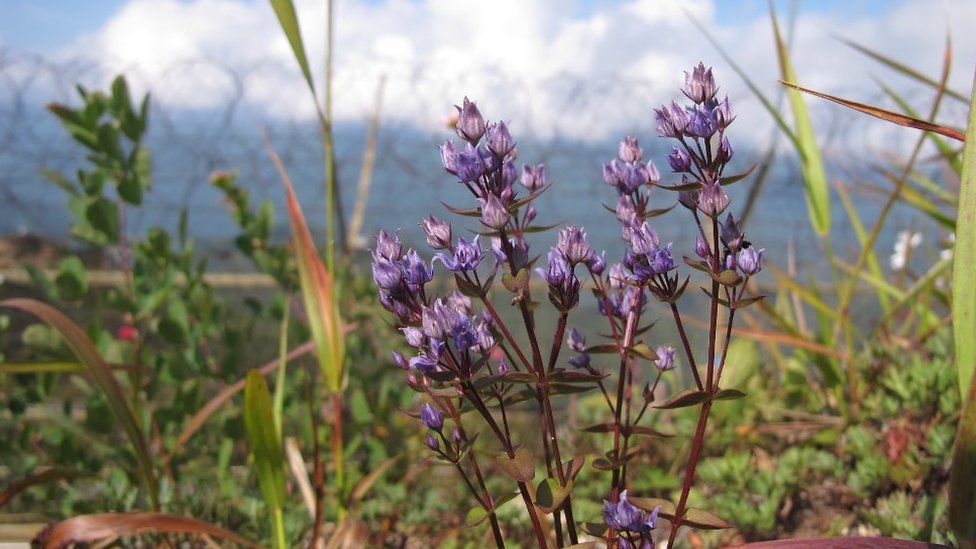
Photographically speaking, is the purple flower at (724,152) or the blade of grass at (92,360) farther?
the blade of grass at (92,360)

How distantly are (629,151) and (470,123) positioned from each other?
0.26 m

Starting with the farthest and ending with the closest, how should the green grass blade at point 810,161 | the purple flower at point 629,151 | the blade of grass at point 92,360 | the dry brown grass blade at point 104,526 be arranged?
the green grass blade at point 810,161 < the blade of grass at point 92,360 < the dry brown grass blade at point 104,526 < the purple flower at point 629,151

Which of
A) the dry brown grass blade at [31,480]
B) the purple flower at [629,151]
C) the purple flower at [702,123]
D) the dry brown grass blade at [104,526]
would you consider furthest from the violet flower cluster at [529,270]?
the dry brown grass blade at [31,480]

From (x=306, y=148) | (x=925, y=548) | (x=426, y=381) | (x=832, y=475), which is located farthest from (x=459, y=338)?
(x=306, y=148)

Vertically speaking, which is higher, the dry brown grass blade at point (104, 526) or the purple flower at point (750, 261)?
the purple flower at point (750, 261)

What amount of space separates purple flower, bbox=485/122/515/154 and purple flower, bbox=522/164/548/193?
0.21 m

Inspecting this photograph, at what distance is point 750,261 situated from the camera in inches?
36.8

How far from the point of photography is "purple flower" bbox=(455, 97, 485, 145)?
3.11 feet

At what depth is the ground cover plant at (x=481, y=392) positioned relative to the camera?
0.97 m

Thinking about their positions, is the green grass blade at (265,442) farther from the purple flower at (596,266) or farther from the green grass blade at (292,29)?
the purple flower at (596,266)

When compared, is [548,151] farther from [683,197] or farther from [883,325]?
[683,197]

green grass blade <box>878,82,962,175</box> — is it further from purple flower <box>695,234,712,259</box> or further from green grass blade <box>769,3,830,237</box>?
purple flower <box>695,234,712,259</box>

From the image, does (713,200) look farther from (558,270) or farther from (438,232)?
(438,232)

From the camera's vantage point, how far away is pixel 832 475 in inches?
87.0
